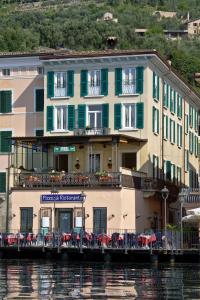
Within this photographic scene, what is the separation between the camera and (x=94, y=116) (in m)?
70.2

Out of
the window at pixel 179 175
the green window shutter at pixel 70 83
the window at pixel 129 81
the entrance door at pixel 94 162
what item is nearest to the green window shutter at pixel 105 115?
the window at pixel 129 81

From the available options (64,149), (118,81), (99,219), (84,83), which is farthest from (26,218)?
(118,81)

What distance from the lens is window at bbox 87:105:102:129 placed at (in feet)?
229

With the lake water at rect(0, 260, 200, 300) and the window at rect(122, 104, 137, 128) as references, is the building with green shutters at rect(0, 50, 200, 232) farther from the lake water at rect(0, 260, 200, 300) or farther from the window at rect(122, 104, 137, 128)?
the lake water at rect(0, 260, 200, 300)

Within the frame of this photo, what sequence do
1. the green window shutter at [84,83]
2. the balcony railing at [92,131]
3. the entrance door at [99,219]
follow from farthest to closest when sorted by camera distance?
the green window shutter at [84,83] → the balcony railing at [92,131] → the entrance door at [99,219]

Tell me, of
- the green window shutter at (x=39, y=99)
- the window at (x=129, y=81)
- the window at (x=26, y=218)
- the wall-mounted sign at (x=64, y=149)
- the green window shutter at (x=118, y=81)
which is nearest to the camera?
the window at (x=26, y=218)

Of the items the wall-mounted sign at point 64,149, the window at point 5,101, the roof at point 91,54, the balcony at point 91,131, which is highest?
the roof at point 91,54

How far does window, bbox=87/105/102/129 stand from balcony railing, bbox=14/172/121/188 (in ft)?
17.5

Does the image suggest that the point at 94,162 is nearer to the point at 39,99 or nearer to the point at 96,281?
the point at 39,99

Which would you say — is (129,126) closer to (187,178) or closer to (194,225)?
(194,225)

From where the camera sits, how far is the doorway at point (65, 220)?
215 ft

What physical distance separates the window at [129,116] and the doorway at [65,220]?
311 inches

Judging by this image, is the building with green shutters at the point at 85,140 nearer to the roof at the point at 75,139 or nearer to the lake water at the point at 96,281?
the roof at the point at 75,139

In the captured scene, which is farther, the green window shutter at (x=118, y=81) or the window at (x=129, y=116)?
the green window shutter at (x=118, y=81)
